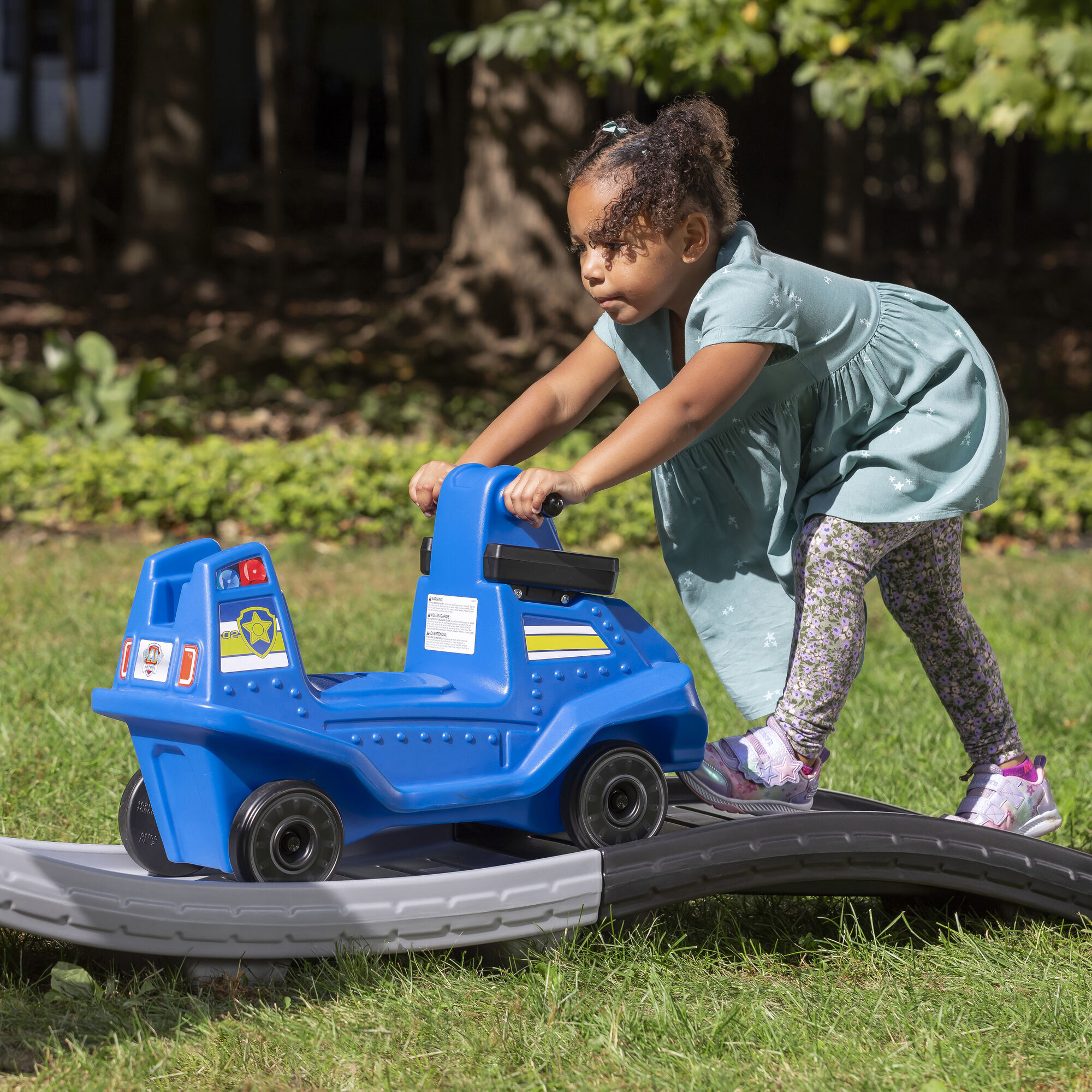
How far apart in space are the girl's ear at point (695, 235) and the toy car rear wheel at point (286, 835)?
128cm

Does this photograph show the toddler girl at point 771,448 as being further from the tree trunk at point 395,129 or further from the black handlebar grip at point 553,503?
the tree trunk at point 395,129

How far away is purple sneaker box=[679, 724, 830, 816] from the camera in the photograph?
9.30ft

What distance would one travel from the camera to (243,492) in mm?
7359

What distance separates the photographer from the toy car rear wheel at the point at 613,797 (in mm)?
2588

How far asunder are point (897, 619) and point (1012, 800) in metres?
0.50

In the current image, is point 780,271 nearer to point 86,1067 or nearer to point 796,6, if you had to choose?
point 86,1067

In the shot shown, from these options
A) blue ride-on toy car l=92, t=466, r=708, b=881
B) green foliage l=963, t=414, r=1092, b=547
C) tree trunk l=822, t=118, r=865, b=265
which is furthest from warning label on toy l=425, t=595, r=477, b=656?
tree trunk l=822, t=118, r=865, b=265

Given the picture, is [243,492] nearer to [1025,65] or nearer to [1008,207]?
[1025,65]

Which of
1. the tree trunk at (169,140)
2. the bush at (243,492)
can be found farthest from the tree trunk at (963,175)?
the bush at (243,492)

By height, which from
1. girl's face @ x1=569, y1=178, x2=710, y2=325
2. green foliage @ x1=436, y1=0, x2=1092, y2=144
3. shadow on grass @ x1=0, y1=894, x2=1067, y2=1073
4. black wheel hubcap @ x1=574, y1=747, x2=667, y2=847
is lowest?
shadow on grass @ x1=0, y1=894, x2=1067, y2=1073

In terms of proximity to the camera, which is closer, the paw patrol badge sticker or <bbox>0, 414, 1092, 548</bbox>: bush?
the paw patrol badge sticker

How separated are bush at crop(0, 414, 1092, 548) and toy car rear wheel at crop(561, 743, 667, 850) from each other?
4.64 metres

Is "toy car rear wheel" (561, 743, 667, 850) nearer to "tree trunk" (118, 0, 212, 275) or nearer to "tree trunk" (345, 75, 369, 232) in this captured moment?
"tree trunk" (118, 0, 212, 275)

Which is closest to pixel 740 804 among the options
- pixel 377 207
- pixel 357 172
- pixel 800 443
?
pixel 800 443
